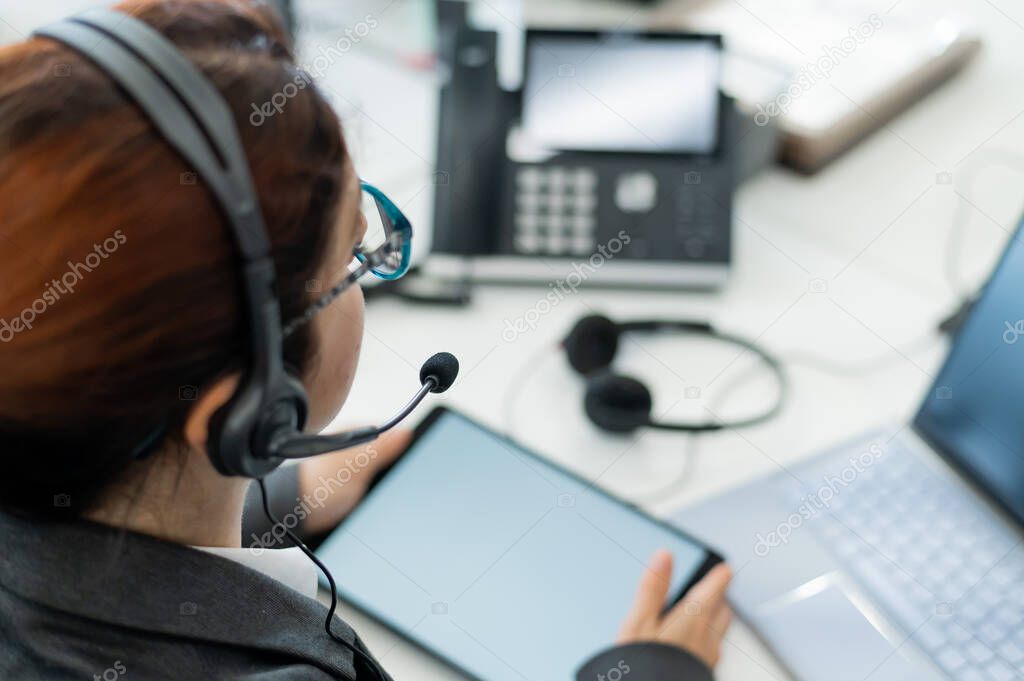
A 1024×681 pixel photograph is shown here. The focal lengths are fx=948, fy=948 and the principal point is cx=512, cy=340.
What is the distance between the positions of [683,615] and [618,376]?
258 millimetres

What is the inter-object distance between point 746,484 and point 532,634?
0.26 meters

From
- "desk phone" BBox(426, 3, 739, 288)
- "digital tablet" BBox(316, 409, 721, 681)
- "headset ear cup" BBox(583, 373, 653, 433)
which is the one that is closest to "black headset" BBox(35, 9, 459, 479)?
"digital tablet" BBox(316, 409, 721, 681)

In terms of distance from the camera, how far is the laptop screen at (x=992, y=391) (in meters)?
0.82

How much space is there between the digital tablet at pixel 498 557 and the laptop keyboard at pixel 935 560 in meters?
0.15

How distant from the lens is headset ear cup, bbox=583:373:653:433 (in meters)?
0.93

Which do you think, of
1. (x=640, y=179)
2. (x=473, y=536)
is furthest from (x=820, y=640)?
(x=640, y=179)

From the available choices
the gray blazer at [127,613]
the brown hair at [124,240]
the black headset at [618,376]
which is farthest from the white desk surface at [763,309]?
the brown hair at [124,240]

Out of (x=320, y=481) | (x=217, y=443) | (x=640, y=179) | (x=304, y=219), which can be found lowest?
(x=320, y=481)

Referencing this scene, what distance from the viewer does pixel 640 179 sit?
3.58ft

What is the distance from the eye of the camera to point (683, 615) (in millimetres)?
767

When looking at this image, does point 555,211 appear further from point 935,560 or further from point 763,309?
point 935,560

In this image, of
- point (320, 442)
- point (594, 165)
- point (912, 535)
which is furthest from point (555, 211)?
point (320, 442)

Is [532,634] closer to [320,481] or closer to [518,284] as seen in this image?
[320,481]

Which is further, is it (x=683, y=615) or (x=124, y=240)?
(x=683, y=615)
